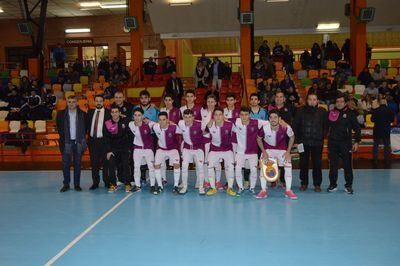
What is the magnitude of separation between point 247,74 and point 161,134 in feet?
31.5

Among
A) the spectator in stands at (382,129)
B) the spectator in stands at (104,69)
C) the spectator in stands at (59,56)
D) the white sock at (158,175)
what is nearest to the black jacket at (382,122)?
the spectator in stands at (382,129)

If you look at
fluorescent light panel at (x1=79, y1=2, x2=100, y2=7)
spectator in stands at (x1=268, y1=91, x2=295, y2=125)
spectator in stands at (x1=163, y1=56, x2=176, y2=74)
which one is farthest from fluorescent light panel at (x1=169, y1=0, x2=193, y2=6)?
spectator in stands at (x1=268, y1=91, x2=295, y2=125)

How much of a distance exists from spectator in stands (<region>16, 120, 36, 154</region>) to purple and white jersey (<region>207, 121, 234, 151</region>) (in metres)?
7.80

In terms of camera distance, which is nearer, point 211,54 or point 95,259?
point 95,259

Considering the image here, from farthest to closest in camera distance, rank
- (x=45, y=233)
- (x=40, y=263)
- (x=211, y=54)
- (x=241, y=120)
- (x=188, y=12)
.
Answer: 1. (x=211, y=54)
2. (x=188, y=12)
3. (x=241, y=120)
4. (x=45, y=233)
5. (x=40, y=263)

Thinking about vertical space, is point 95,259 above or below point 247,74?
below

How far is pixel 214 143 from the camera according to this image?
26.1 feet

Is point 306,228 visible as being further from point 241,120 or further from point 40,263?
point 40,263

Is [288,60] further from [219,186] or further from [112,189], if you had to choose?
[112,189]

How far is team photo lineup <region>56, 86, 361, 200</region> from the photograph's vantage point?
7781mm

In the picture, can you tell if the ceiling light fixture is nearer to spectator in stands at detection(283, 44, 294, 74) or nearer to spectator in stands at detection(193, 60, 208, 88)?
spectator in stands at detection(283, 44, 294, 74)

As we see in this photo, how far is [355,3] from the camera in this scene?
1714 cm

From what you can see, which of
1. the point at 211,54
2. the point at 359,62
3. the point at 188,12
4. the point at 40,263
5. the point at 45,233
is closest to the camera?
the point at 40,263

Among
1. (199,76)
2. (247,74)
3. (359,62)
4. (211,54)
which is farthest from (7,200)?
(211,54)
